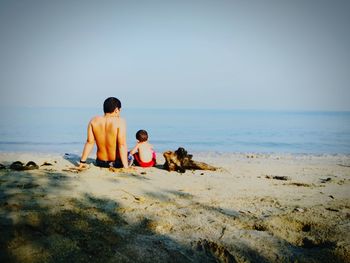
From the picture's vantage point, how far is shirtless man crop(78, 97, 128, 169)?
616 cm

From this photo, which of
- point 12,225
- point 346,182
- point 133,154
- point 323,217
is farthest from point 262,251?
point 133,154

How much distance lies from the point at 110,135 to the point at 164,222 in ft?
11.7

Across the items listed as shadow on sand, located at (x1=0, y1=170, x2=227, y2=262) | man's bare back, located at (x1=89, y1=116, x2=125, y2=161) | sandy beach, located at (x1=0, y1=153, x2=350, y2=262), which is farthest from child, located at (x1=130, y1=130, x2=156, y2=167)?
shadow on sand, located at (x1=0, y1=170, x2=227, y2=262)

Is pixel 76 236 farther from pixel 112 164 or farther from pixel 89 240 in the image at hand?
pixel 112 164

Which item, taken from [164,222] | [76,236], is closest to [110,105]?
[164,222]

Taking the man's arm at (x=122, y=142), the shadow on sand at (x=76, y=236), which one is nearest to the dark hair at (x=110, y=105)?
the man's arm at (x=122, y=142)

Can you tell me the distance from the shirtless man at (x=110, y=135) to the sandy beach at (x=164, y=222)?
4.66 ft

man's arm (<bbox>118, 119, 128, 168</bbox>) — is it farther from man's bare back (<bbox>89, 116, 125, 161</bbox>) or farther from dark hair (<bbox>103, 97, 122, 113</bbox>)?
dark hair (<bbox>103, 97, 122, 113</bbox>)

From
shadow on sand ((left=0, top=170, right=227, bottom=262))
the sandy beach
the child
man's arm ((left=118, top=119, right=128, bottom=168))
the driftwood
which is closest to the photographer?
shadow on sand ((left=0, top=170, right=227, bottom=262))

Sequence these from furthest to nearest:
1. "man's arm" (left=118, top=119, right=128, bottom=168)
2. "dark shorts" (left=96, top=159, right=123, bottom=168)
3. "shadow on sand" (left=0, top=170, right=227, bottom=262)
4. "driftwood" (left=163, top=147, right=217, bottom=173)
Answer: "driftwood" (left=163, top=147, right=217, bottom=173), "dark shorts" (left=96, top=159, right=123, bottom=168), "man's arm" (left=118, top=119, right=128, bottom=168), "shadow on sand" (left=0, top=170, right=227, bottom=262)

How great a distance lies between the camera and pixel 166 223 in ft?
9.71

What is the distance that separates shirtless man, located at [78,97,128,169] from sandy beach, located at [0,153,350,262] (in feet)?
4.66

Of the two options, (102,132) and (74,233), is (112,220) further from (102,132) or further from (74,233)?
(102,132)

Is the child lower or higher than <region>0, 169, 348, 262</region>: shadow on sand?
higher
